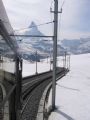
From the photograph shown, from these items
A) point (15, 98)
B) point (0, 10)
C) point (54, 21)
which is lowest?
point (15, 98)

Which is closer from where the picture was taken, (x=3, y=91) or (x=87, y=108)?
(x=3, y=91)

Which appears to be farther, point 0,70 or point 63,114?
point 63,114

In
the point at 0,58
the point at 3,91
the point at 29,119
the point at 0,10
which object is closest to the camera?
the point at 0,10

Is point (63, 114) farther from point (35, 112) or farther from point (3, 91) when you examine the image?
point (3, 91)

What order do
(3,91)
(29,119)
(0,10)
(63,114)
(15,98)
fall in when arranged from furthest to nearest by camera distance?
(63,114), (29,119), (15,98), (3,91), (0,10)

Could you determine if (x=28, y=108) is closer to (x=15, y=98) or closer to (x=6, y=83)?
(x=15, y=98)

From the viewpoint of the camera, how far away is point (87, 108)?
17.7 meters

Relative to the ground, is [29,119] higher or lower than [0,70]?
lower

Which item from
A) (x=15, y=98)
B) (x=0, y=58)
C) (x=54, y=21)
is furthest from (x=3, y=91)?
(x=54, y=21)

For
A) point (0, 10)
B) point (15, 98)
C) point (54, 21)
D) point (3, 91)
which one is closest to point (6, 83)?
point (3, 91)

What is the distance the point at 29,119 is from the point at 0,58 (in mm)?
10215

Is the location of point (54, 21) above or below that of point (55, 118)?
above

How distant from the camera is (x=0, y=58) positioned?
4.55 m

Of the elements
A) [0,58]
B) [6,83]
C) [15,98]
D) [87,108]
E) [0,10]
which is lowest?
[87,108]
